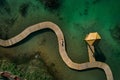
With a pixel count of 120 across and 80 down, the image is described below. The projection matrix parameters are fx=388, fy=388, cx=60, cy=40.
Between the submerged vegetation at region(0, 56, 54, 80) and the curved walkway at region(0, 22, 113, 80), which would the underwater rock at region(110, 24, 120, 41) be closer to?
the curved walkway at region(0, 22, 113, 80)

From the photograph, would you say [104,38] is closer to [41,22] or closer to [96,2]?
[96,2]

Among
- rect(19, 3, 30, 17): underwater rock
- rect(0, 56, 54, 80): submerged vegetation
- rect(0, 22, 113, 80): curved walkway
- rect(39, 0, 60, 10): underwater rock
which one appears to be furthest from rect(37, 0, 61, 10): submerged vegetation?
rect(0, 56, 54, 80): submerged vegetation

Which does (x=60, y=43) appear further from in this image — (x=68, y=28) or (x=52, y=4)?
(x=52, y=4)

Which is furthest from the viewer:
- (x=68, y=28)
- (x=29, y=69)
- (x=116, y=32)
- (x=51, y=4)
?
(x=51, y=4)

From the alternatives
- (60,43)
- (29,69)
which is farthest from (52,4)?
(29,69)

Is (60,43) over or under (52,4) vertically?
under

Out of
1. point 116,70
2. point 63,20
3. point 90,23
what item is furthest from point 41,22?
point 116,70

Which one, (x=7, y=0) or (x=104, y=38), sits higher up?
(x=7, y=0)
